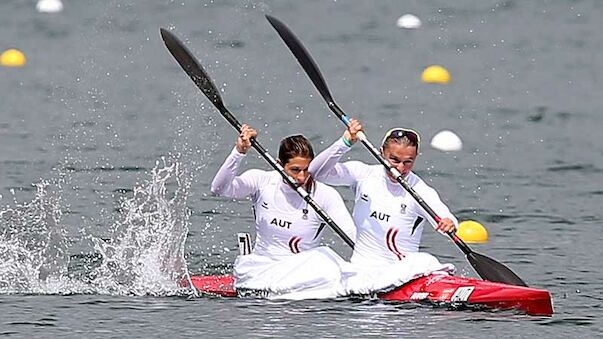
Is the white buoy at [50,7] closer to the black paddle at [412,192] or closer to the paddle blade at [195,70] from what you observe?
the paddle blade at [195,70]

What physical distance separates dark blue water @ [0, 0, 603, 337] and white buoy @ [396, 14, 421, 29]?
23 centimetres

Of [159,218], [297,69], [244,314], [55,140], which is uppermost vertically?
[297,69]

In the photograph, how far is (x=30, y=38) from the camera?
22.2 meters

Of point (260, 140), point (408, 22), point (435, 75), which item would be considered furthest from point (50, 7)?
point (260, 140)

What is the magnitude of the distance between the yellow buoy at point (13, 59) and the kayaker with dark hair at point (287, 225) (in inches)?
414

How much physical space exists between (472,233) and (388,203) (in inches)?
109

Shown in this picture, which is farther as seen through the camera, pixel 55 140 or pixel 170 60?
pixel 170 60

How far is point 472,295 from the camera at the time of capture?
A: 9766 mm

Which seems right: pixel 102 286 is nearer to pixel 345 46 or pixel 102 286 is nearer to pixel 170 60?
pixel 170 60

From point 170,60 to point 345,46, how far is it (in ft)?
8.35

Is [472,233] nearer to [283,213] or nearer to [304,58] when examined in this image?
[304,58]

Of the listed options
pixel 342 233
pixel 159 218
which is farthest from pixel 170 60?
pixel 342 233

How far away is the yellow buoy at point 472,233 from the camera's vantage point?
12602mm

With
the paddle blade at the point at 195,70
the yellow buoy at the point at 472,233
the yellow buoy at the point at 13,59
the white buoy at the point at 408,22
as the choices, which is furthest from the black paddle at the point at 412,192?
the white buoy at the point at 408,22
